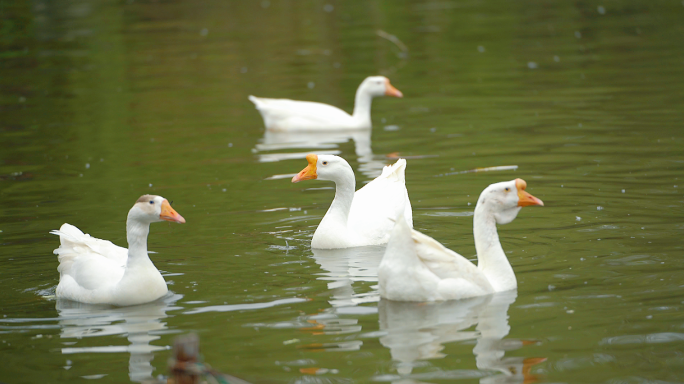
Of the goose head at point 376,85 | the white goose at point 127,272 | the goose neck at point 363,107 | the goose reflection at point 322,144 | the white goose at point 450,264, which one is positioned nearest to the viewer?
the white goose at point 450,264

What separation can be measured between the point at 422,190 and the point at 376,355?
5885 mm

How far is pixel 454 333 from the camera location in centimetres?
684

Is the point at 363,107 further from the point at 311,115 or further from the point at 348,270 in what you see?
the point at 348,270

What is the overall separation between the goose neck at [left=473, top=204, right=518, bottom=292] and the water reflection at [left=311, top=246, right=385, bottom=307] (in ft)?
3.22

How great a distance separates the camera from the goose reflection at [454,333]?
6.15 meters

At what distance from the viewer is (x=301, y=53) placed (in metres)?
28.0

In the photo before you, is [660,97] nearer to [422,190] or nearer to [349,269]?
[422,190]

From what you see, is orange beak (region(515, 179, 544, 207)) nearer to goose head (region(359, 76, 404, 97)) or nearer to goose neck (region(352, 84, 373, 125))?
goose neck (region(352, 84, 373, 125))

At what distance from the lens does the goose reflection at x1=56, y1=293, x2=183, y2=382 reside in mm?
6648

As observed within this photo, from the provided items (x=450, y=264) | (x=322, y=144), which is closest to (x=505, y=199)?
(x=450, y=264)

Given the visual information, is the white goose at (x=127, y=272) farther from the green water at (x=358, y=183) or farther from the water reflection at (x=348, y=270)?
the water reflection at (x=348, y=270)

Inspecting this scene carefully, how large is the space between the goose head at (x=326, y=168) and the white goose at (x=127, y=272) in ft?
7.85

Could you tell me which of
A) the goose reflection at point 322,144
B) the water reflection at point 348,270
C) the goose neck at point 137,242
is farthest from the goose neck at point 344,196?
the goose reflection at point 322,144

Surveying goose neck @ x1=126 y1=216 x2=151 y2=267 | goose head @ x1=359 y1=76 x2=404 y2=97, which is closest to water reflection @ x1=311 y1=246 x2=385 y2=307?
goose neck @ x1=126 y1=216 x2=151 y2=267
